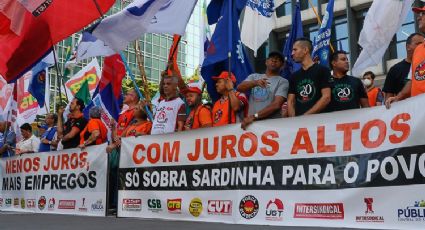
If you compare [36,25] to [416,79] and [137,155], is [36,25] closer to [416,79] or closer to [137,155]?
[137,155]

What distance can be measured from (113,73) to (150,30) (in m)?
2.43

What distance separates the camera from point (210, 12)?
7066 mm

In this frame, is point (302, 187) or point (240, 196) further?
point (240, 196)

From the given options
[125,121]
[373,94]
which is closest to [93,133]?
[125,121]

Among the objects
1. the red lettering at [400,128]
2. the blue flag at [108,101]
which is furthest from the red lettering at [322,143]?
the blue flag at [108,101]

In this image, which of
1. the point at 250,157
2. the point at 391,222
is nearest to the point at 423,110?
the point at 391,222

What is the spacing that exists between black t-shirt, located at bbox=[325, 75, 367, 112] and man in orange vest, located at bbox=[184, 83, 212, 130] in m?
1.60

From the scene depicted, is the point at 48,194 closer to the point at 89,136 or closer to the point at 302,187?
the point at 89,136

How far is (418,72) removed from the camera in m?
4.75

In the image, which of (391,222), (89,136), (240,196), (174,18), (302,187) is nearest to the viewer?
(391,222)

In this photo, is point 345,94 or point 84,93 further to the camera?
point 84,93

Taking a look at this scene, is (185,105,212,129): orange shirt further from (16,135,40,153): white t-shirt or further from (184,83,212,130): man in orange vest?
(16,135,40,153): white t-shirt

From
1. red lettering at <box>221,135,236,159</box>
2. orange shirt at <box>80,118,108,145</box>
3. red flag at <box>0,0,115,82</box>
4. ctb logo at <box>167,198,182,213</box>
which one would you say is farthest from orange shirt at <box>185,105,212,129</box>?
red flag at <box>0,0,115,82</box>

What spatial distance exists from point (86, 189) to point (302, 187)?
3.58m
